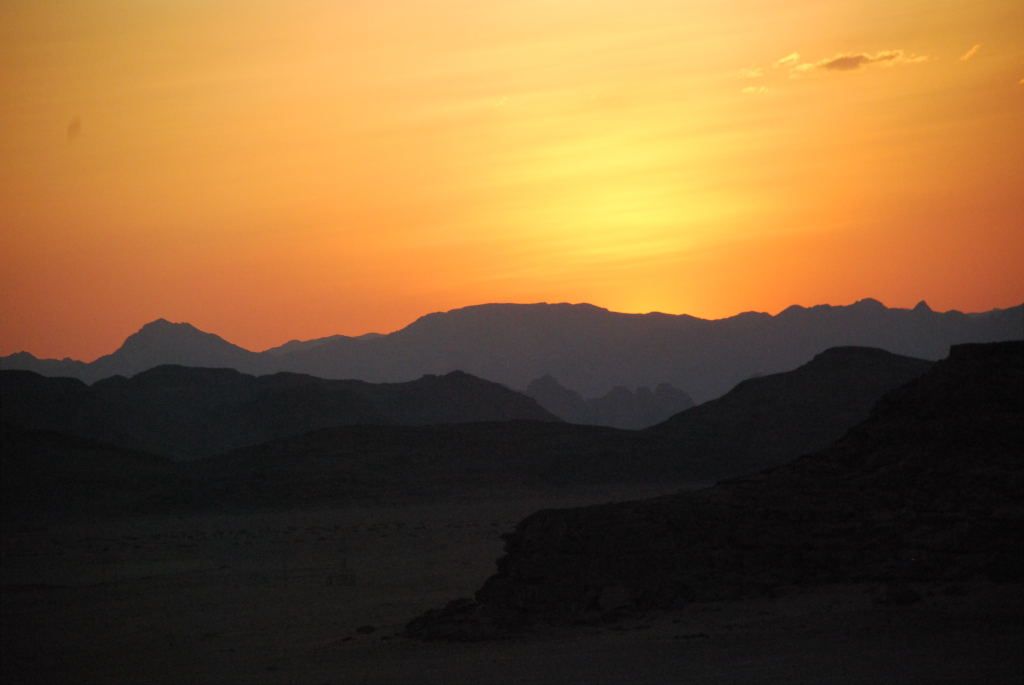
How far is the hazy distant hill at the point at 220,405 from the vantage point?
6912cm

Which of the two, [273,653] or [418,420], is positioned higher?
[418,420]

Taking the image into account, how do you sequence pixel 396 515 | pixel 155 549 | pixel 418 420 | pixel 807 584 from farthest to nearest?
pixel 418 420 < pixel 396 515 < pixel 155 549 < pixel 807 584

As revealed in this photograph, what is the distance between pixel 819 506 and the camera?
18.2m

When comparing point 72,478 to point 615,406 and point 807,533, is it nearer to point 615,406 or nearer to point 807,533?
point 807,533

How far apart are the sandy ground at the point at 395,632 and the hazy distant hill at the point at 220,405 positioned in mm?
40209

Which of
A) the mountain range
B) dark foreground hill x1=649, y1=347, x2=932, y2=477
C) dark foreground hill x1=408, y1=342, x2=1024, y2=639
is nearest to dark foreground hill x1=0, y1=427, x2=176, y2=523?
the mountain range

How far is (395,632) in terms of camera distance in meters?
18.0

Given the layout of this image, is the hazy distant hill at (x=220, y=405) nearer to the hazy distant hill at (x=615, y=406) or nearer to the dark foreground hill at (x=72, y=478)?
the dark foreground hill at (x=72, y=478)

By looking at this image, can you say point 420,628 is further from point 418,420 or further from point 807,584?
point 418,420

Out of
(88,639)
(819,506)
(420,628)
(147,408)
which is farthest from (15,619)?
(147,408)

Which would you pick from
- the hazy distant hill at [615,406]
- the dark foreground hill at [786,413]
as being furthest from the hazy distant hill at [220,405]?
the hazy distant hill at [615,406]

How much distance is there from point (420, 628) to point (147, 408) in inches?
3003

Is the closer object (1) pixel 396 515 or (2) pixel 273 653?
(2) pixel 273 653

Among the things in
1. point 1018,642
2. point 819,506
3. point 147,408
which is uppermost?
point 147,408
